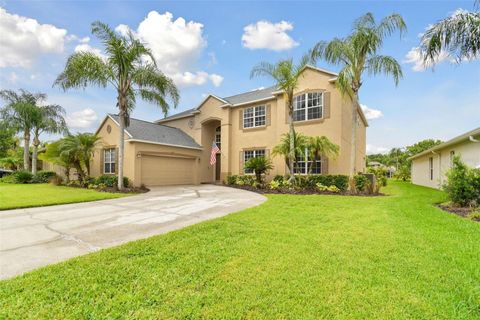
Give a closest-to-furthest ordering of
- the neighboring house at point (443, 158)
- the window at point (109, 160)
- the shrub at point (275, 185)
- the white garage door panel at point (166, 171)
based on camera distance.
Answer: the neighboring house at point (443, 158), the shrub at point (275, 185), the white garage door panel at point (166, 171), the window at point (109, 160)

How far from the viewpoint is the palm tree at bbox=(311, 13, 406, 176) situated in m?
12.0

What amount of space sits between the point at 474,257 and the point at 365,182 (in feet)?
31.2

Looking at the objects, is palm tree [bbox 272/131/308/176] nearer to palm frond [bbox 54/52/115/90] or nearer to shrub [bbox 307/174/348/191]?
shrub [bbox 307/174/348/191]

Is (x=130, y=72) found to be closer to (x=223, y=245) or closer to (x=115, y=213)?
(x=115, y=213)

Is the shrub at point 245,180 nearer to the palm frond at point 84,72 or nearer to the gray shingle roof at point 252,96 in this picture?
the gray shingle roof at point 252,96

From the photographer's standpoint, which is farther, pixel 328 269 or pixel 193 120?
pixel 193 120

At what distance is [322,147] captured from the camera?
44.4 feet

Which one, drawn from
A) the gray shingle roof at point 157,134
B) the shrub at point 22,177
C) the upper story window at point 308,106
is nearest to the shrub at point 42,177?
the shrub at point 22,177

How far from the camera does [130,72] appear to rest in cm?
1399

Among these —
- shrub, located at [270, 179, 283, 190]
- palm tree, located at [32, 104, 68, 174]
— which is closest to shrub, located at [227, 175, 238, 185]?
shrub, located at [270, 179, 283, 190]

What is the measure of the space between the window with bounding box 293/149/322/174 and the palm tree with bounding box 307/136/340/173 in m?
0.59

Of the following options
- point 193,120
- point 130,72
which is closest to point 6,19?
point 130,72

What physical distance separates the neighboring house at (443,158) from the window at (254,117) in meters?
11.0

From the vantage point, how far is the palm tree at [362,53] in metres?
12.0
